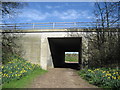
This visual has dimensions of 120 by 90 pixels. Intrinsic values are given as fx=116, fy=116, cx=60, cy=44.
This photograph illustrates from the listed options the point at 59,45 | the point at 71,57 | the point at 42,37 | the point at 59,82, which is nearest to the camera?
the point at 59,82

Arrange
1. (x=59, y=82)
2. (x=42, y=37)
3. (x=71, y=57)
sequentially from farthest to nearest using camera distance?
(x=71, y=57)
(x=42, y=37)
(x=59, y=82)

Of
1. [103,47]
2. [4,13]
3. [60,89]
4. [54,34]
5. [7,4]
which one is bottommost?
[60,89]

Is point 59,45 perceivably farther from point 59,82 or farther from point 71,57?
point 71,57

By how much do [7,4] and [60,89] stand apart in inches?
361

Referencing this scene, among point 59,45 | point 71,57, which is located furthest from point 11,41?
point 71,57

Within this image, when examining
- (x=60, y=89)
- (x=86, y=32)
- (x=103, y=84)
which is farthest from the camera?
(x=86, y=32)

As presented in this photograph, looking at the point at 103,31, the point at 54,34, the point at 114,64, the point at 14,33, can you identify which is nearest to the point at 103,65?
the point at 114,64

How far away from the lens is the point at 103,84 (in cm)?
555

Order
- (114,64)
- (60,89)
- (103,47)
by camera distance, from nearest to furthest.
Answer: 1. (60,89)
2. (114,64)
3. (103,47)

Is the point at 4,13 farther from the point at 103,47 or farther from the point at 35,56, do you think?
the point at 103,47

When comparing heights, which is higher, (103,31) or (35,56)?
(103,31)

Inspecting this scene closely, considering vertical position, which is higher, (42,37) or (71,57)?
(42,37)

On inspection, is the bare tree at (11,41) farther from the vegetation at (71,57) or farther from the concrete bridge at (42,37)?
the vegetation at (71,57)

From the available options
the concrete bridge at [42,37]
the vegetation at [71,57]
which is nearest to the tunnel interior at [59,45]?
the concrete bridge at [42,37]
